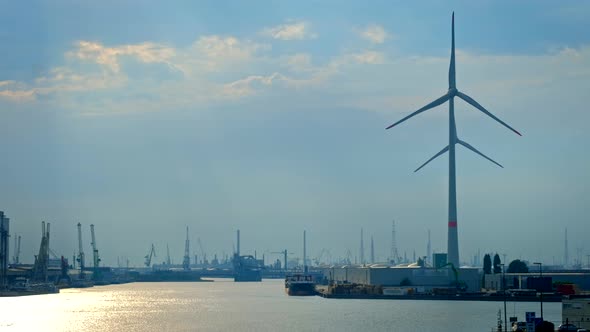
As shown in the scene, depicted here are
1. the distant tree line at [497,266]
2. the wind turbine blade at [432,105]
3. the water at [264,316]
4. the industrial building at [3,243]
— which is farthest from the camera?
the distant tree line at [497,266]

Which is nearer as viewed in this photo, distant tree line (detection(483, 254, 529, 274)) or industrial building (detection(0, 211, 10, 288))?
industrial building (detection(0, 211, 10, 288))

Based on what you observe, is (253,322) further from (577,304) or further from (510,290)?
(510,290)

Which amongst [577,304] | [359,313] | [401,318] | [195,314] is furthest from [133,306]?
[577,304]

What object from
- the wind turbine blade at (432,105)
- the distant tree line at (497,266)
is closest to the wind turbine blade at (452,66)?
the wind turbine blade at (432,105)

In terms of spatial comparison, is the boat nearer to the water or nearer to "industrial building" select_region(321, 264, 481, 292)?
"industrial building" select_region(321, 264, 481, 292)

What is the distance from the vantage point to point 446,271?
15800 cm

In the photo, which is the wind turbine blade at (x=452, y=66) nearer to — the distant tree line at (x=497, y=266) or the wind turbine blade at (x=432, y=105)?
the wind turbine blade at (x=432, y=105)

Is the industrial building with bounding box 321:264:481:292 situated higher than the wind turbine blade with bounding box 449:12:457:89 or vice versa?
the wind turbine blade with bounding box 449:12:457:89

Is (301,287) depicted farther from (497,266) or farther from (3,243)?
(3,243)

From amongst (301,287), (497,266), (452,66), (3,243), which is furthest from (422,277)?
(3,243)

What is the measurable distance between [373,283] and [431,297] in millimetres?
19169

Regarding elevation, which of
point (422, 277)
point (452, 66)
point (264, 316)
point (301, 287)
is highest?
point (452, 66)

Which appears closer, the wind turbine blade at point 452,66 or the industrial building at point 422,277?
the wind turbine blade at point 452,66

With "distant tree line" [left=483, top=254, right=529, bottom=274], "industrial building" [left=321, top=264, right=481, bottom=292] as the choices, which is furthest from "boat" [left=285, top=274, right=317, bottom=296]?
"distant tree line" [left=483, top=254, right=529, bottom=274]
